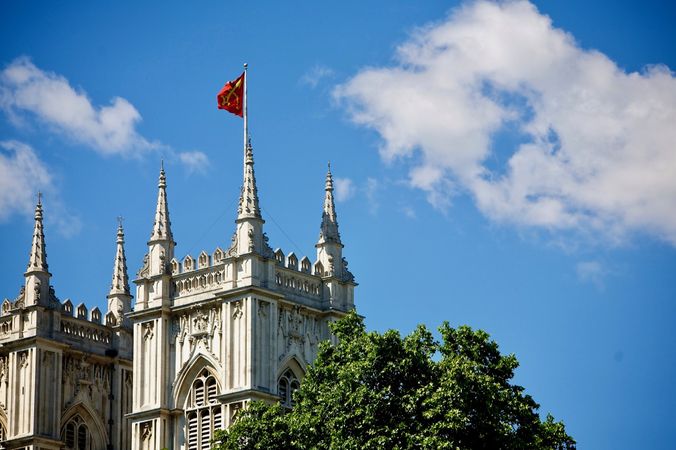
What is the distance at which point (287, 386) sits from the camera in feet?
263

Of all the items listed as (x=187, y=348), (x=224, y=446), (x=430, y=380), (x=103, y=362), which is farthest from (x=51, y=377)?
(x=430, y=380)

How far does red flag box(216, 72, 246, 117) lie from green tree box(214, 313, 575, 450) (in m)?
16.2

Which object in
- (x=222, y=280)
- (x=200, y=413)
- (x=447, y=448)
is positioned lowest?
(x=447, y=448)

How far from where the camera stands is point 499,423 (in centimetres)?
6681

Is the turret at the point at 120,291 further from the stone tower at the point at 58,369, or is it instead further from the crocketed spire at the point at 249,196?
the crocketed spire at the point at 249,196

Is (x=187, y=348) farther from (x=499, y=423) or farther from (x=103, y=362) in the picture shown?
(x=499, y=423)

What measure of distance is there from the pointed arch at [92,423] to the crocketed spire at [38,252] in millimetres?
6945

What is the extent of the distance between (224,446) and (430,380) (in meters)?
8.40

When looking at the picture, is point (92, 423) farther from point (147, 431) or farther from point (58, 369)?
point (147, 431)

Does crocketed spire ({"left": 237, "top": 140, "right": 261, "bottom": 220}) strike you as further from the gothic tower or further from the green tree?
the green tree

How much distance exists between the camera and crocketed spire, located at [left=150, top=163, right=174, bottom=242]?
83.2 metres

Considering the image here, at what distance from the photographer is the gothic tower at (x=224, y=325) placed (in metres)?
78.4

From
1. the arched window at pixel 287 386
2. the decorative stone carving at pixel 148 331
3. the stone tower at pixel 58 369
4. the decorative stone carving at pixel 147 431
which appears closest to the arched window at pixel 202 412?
the decorative stone carving at pixel 147 431

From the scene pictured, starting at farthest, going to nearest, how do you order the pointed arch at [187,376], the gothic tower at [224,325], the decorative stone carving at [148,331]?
the decorative stone carving at [148,331] → the pointed arch at [187,376] → the gothic tower at [224,325]
